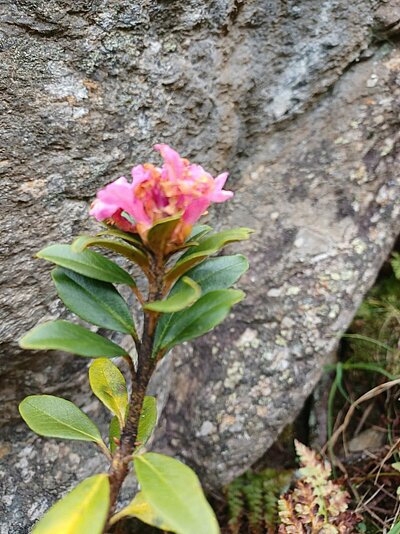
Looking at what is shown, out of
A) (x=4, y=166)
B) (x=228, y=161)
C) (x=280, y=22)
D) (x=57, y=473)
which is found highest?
(x=280, y=22)

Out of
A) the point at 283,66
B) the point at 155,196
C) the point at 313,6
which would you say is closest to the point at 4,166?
the point at 155,196

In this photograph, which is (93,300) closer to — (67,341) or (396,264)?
(67,341)

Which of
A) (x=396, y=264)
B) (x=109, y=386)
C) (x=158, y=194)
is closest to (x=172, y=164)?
(x=158, y=194)

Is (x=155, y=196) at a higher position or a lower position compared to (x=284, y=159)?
higher

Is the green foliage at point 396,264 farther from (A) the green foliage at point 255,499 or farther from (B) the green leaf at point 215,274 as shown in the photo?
(B) the green leaf at point 215,274

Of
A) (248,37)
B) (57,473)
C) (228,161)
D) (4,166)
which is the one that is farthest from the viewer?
(228,161)

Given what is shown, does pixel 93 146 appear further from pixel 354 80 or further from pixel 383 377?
pixel 383 377

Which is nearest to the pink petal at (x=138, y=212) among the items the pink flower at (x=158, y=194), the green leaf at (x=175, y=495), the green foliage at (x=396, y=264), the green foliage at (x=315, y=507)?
the pink flower at (x=158, y=194)
